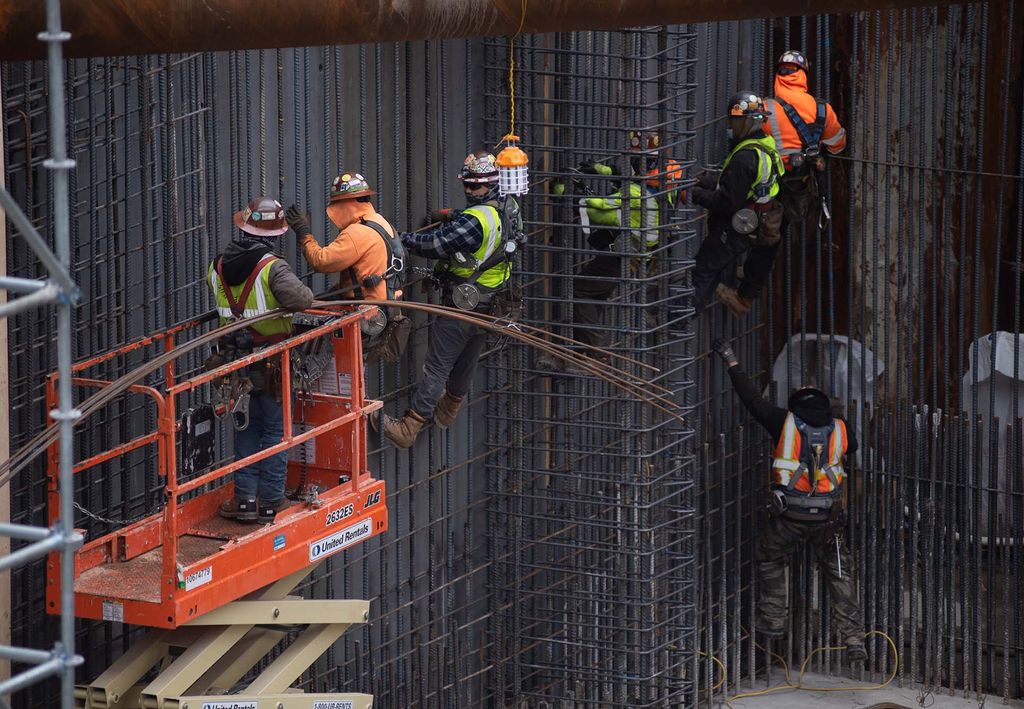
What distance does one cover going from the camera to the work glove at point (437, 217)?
485 inches

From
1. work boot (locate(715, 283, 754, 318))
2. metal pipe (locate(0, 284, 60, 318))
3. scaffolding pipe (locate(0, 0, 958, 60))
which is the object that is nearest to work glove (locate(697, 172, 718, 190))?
work boot (locate(715, 283, 754, 318))

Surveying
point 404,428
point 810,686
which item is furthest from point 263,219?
point 810,686

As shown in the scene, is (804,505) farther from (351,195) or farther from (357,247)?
(351,195)

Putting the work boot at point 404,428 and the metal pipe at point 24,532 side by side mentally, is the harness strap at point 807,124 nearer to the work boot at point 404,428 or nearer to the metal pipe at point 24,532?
the work boot at point 404,428

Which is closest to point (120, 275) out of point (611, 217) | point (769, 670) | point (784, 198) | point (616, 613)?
point (611, 217)

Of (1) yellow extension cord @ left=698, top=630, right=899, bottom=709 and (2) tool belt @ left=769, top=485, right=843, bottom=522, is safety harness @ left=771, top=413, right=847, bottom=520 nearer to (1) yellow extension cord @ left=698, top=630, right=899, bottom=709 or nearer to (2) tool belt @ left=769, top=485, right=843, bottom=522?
(2) tool belt @ left=769, top=485, right=843, bottom=522

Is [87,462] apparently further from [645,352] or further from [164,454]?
[645,352]

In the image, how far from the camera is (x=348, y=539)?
10.4m

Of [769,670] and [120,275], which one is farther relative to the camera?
[769,670]

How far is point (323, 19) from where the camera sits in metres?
7.99

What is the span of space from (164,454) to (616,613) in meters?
5.84

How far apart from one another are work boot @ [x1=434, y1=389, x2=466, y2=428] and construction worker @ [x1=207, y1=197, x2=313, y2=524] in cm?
251

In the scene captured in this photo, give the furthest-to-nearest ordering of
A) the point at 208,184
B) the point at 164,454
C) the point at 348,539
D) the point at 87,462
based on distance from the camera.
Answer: the point at 208,184
the point at 348,539
the point at 87,462
the point at 164,454

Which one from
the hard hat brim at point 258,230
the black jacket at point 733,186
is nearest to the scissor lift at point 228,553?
the hard hat brim at point 258,230
